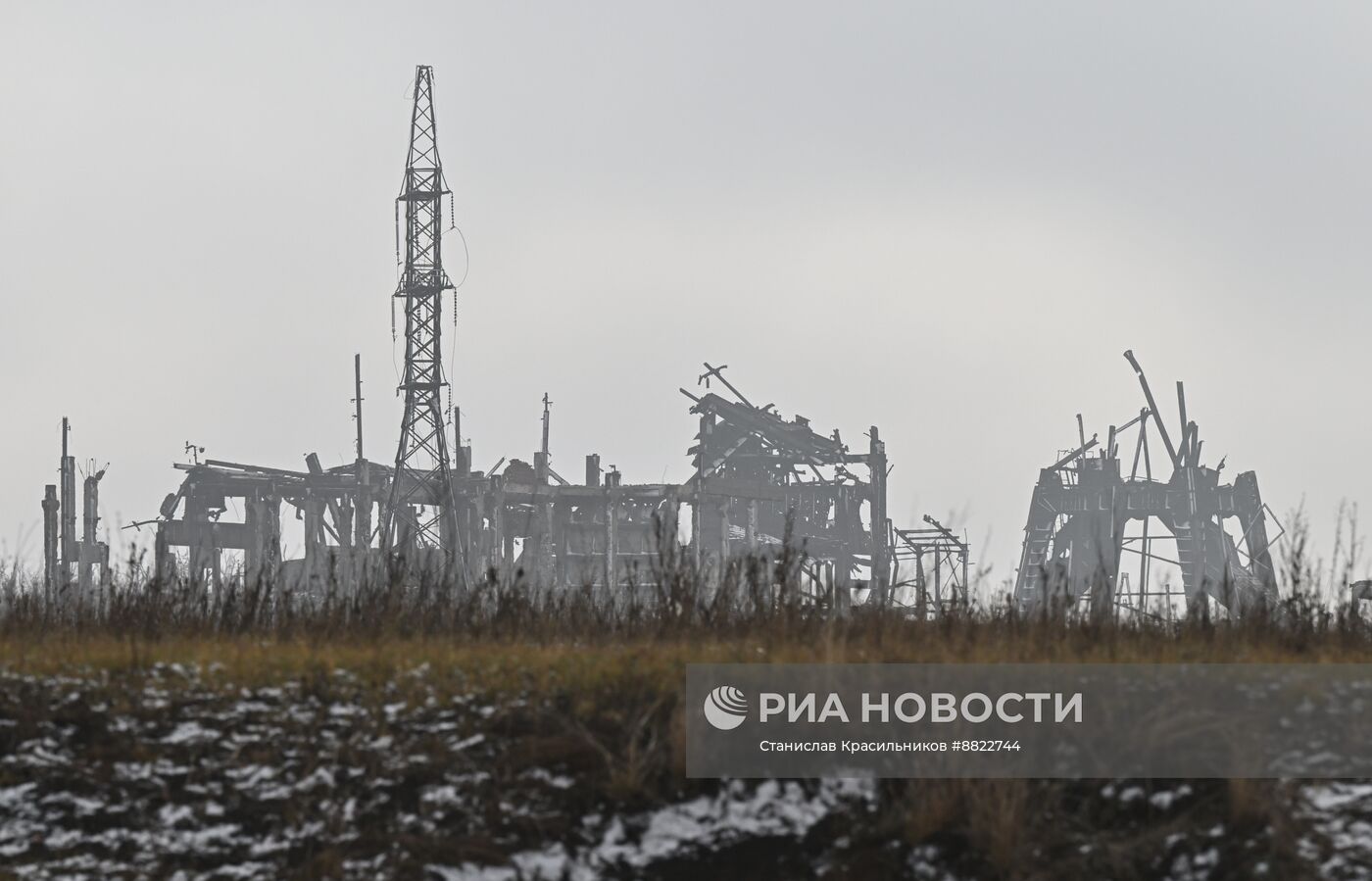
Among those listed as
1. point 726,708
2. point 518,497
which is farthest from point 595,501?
point 726,708

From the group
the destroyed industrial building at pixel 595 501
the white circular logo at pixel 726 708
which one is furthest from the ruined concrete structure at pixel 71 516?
the white circular logo at pixel 726 708

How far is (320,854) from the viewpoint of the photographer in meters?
7.04

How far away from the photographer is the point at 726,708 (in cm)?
793

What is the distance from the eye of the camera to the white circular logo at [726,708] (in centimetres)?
781

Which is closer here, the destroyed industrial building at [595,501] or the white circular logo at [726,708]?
the white circular logo at [726,708]

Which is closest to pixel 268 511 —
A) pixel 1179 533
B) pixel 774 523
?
pixel 774 523

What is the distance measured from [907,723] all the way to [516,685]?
1.91 meters

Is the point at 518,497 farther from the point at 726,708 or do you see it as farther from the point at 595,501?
the point at 726,708

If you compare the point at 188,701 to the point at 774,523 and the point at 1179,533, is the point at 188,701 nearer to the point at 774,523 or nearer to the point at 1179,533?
the point at 774,523

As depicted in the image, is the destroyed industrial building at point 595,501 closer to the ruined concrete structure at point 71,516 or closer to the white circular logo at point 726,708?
the ruined concrete structure at point 71,516

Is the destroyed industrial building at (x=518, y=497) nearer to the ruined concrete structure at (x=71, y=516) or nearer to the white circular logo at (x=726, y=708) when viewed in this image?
the ruined concrete structure at (x=71, y=516)

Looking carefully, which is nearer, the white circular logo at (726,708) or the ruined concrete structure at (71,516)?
the white circular logo at (726,708)

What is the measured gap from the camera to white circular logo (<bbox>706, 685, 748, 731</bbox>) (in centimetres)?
781

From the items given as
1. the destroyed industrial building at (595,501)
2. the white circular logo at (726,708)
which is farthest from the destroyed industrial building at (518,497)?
the white circular logo at (726,708)
